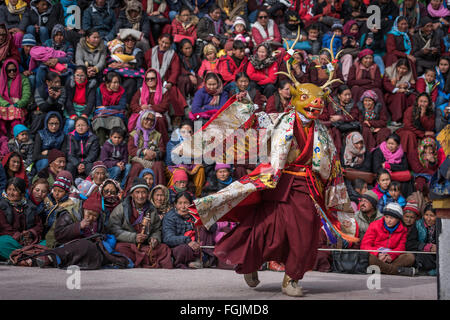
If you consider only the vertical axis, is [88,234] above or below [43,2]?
below

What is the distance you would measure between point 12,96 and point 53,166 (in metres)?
1.65

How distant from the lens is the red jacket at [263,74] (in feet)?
36.7

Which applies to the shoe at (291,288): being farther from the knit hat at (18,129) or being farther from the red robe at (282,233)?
the knit hat at (18,129)

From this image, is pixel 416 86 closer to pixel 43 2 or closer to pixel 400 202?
pixel 400 202

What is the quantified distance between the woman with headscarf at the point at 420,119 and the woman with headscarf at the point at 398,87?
247 mm

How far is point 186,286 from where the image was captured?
6.54 meters

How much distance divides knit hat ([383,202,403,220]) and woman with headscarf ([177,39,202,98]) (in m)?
3.90

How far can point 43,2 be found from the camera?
1188cm

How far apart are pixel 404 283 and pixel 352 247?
1451mm

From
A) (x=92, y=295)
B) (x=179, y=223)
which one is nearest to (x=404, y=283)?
(x=179, y=223)

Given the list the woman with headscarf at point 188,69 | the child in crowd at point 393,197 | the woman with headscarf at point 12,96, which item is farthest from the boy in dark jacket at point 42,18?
the child in crowd at point 393,197

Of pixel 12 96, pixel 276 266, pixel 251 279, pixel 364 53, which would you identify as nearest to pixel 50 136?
pixel 12 96

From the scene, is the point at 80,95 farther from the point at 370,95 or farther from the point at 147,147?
the point at 370,95

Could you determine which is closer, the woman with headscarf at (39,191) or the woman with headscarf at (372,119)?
the woman with headscarf at (39,191)
